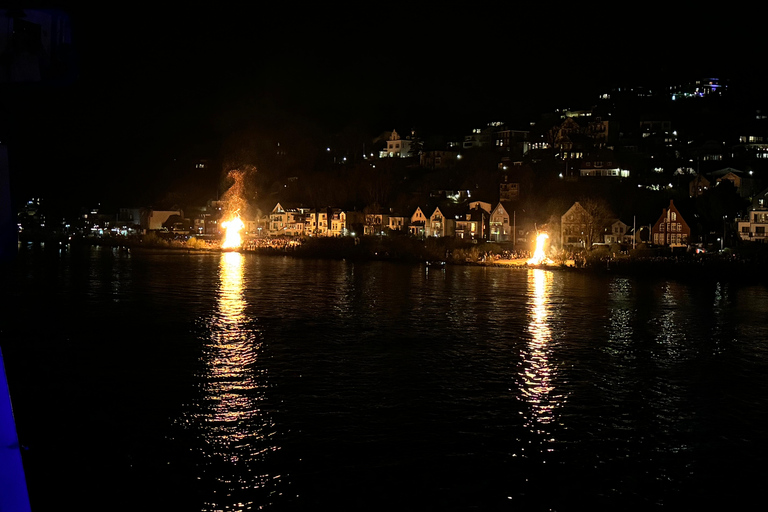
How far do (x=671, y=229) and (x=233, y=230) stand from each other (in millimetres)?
48374

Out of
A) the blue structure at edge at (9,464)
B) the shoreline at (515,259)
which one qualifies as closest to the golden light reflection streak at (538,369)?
the blue structure at edge at (9,464)

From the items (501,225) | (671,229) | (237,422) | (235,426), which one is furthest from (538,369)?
(501,225)

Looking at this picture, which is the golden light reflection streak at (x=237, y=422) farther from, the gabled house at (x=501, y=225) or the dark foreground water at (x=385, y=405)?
the gabled house at (x=501, y=225)

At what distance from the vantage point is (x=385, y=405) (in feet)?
37.4

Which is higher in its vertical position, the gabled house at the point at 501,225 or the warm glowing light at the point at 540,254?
the gabled house at the point at 501,225

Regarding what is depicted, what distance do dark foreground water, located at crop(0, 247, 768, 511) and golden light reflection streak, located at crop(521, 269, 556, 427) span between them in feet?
0.24

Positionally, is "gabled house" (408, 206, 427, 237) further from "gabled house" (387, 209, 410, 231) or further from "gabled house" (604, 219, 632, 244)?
"gabled house" (604, 219, 632, 244)

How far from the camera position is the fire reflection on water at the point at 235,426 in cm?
789

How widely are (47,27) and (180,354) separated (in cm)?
1370

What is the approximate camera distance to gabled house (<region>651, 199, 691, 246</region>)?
44781mm

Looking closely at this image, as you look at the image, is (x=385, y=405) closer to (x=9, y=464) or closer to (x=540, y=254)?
(x=9, y=464)

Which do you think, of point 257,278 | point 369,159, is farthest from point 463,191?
point 257,278

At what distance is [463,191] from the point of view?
65.7 meters

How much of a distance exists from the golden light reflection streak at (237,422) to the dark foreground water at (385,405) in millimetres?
39
